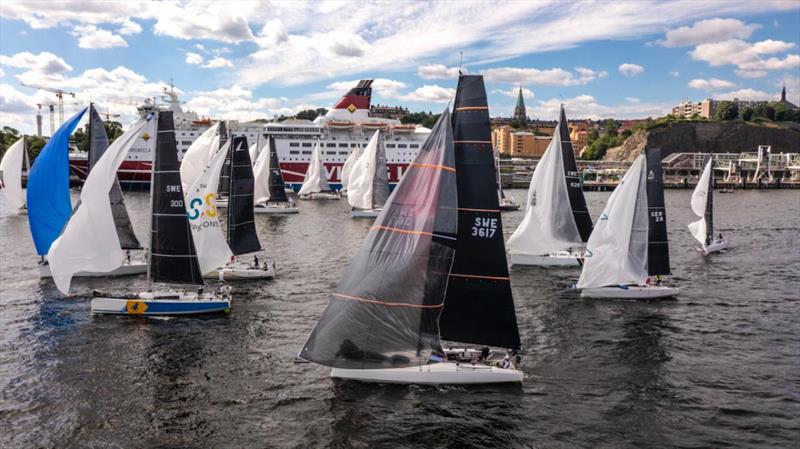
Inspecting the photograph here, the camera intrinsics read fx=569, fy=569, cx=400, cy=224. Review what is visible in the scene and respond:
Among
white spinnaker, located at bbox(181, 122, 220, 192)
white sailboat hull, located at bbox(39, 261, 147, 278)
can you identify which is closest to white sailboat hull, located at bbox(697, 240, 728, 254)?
white spinnaker, located at bbox(181, 122, 220, 192)

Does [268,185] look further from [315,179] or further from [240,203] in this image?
[240,203]

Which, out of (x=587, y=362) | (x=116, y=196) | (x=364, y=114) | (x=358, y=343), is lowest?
(x=587, y=362)

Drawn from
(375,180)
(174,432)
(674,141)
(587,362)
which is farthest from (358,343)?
(674,141)

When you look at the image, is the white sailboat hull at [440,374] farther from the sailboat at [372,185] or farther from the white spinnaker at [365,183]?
the white spinnaker at [365,183]

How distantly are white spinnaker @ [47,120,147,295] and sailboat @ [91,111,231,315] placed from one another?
3.46ft

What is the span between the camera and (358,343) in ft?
44.7

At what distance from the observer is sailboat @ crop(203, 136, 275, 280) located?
1046 inches

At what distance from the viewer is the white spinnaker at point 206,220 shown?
23.8 metres

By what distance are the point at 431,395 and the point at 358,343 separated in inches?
85.5

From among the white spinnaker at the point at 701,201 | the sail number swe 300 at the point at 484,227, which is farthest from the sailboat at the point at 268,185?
the sail number swe 300 at the point at 484,227

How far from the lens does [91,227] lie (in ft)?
63.1

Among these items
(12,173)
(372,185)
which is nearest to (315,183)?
(372,185)

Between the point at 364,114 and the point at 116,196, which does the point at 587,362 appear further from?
→ the point at 364,114

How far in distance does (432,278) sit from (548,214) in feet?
52.8
